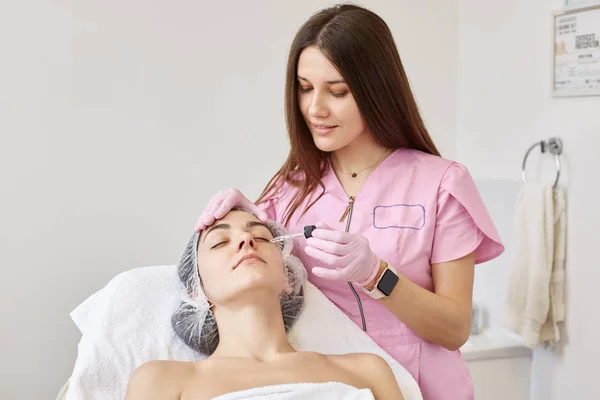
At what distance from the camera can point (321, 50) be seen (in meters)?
1.56

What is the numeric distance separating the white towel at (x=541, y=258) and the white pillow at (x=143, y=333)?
965 millimetres

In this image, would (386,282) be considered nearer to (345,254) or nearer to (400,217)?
(345,254)

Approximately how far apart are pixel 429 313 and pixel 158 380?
0.56 metres

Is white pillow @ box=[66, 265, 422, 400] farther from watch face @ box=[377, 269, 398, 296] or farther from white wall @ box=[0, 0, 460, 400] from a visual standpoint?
white wall @ box=[0, 0, 460, 400]

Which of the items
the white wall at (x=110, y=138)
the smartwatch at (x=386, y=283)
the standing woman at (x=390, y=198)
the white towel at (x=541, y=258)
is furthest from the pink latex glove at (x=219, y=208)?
the white towel at (x=541, y=258)

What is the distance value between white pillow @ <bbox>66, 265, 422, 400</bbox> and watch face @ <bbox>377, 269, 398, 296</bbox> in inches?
8.0

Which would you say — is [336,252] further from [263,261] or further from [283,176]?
[283,176]

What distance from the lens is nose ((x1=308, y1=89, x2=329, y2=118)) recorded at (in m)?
1.57

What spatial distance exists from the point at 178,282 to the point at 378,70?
670mm

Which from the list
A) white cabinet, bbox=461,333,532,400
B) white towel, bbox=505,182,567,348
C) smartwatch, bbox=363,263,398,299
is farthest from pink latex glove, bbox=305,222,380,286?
white cabinet, bbox=461,333,532,400

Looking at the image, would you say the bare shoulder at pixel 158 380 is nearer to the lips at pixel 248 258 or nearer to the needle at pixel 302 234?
the lips at pixel 248 258

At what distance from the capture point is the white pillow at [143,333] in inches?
56.4

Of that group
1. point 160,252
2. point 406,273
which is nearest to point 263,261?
point 406,273

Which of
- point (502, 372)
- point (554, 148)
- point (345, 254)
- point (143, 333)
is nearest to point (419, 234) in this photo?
point (345, 254)
